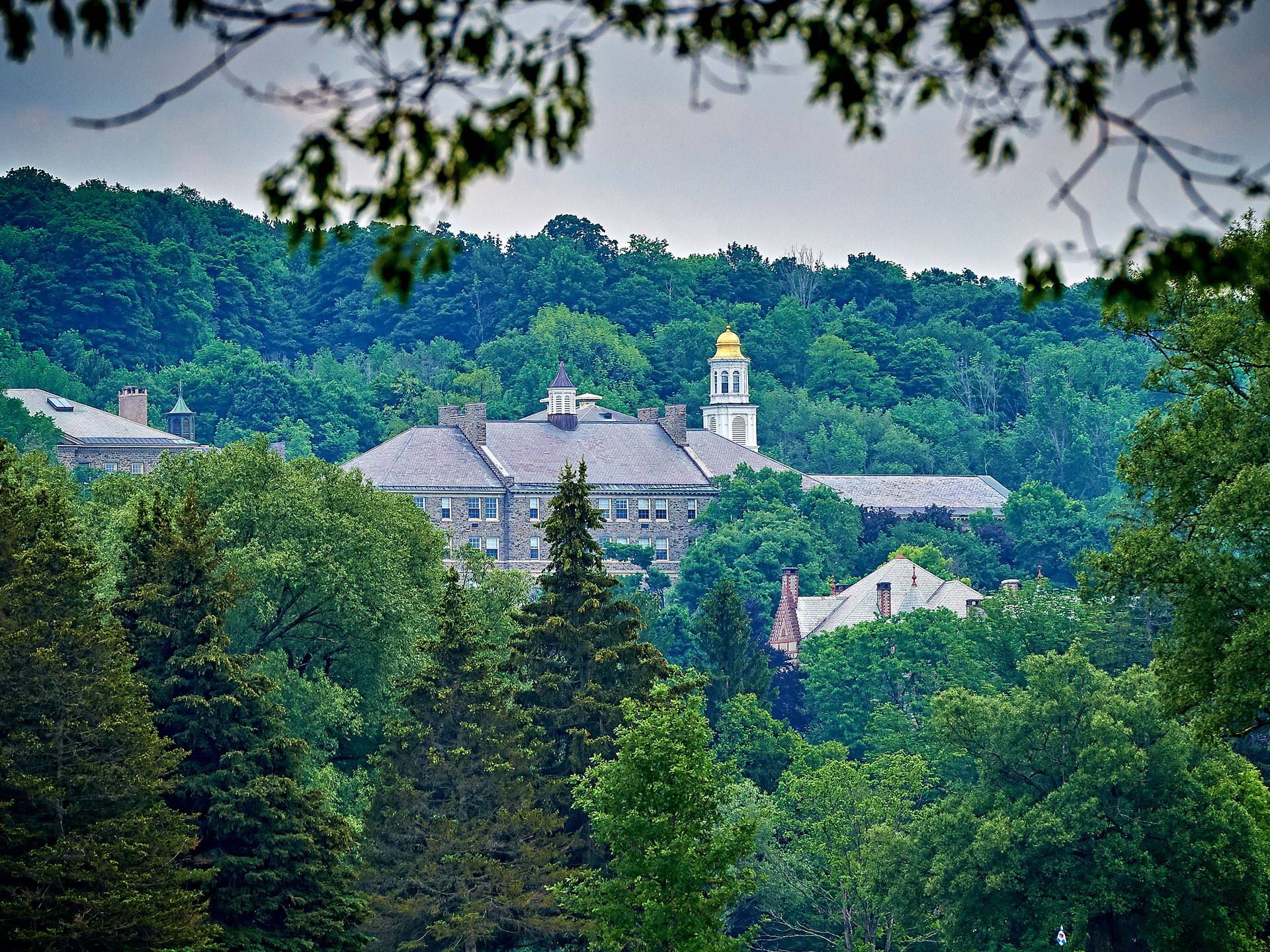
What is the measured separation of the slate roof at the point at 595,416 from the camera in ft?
399

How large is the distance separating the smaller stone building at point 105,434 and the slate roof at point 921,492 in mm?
37976

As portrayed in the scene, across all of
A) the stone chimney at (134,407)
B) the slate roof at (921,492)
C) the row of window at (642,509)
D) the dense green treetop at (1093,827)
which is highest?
the stone chimney at (134,407)

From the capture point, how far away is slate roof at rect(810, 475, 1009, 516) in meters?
122

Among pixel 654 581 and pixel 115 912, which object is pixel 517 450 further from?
pixel 115 912

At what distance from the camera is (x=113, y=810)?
2903cm

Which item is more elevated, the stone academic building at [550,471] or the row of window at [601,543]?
the stone academic building at [550,471]

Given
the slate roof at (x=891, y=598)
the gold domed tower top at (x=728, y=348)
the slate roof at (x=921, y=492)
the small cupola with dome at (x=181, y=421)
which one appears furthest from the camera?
the gold domed tower top at (x=728, y=348)

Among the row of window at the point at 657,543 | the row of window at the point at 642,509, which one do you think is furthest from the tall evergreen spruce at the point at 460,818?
the row of window at the point at 657,543

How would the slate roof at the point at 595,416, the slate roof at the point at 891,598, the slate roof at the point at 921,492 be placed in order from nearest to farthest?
the slate roof at the point at 891,598 → the slate roof at the point at 595,416 → the slate roof at the point at 921,492

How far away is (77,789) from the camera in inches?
1127

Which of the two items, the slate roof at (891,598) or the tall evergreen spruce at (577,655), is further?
the slate roof at (891,598)

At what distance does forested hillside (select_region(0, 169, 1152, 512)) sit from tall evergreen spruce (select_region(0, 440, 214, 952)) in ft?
342

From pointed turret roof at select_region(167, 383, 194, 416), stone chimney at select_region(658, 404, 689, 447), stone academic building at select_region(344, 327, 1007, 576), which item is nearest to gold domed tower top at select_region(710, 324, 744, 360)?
stone academic building at select_region(344, 327, 1007, 576)

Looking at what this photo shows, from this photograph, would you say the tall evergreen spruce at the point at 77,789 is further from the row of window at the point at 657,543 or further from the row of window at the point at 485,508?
the row of window at the point at 657,543
